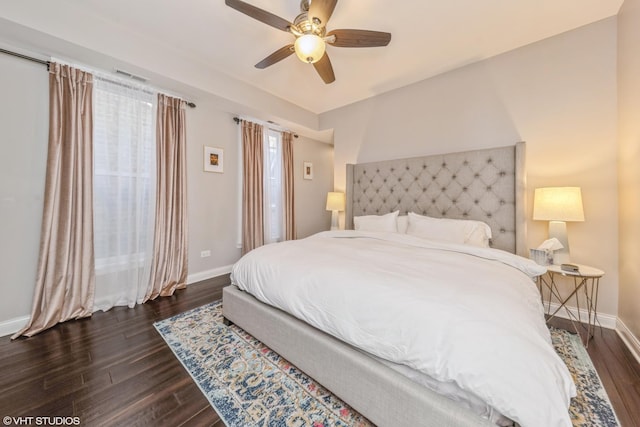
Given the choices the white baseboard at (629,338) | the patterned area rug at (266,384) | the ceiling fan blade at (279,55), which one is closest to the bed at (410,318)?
the patterned area rug at (266,384)

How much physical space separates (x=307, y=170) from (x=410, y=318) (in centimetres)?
368

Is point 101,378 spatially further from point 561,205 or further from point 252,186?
point 561,205

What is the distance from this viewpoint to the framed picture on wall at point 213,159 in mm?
3113

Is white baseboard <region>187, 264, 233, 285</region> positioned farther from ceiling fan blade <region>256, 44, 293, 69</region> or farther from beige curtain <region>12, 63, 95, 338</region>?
ceiling fan blade <region>256, 44, 293, 69</region>

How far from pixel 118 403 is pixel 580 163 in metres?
3.81

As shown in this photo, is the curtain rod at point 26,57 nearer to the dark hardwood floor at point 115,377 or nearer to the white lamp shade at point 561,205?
the dark hardwood floor at point 115,377

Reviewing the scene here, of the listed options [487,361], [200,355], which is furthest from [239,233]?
[487,361]

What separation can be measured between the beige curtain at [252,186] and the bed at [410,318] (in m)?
1.39

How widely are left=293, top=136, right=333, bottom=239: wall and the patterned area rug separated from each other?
8.60ft

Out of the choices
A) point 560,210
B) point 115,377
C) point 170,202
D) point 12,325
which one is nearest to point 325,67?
point 170,202

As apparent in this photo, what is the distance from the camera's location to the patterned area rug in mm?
1184

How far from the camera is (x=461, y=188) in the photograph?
262 cm

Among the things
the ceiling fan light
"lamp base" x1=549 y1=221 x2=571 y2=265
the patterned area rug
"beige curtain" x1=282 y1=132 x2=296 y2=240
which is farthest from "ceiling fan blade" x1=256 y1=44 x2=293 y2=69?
"lamp base" x1=549 y1=221 x2=571 y2=265

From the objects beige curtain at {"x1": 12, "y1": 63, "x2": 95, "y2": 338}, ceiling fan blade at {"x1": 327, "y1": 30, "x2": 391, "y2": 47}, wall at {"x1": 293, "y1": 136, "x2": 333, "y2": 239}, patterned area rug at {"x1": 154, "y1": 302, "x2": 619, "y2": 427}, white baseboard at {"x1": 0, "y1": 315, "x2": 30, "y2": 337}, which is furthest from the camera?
wall at {"x1": 293, "y1": 136, "x2": 333, "y2": 239}
